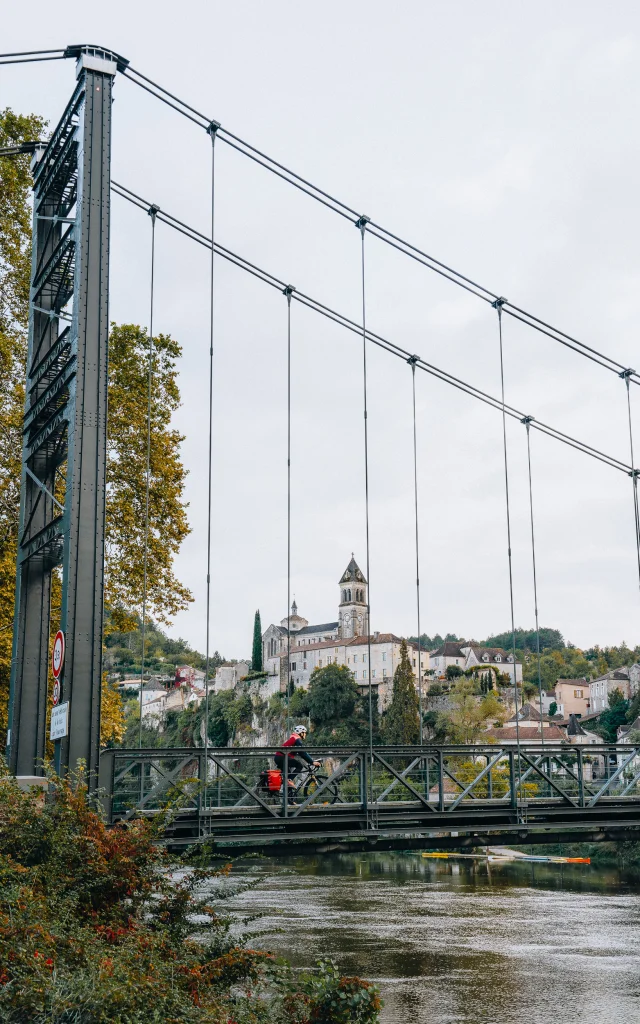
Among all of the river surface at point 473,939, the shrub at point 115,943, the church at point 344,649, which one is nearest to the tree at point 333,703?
the church at point 344,649

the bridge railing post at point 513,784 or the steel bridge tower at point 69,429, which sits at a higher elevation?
the steel bridge tower at point 69,429

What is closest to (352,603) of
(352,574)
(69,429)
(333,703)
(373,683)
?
(352,574)

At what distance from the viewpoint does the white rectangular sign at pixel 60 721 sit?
10531 millimetres

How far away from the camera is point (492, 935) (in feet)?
73.3

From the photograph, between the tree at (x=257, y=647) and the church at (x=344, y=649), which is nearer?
the church at (x=344, y=649)

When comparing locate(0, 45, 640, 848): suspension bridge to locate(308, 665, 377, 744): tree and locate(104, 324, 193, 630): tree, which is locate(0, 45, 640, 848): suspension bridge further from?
locate(308, 665, 377, 744): tree

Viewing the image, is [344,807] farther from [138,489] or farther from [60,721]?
[138,489]

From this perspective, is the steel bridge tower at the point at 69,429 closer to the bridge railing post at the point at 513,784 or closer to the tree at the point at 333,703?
the bridge railing post at the point at 513,784

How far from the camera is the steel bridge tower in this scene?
10.7m

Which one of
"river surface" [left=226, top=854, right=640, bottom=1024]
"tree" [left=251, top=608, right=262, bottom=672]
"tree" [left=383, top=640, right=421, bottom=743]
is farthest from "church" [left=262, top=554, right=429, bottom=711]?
"river surface" [left=226, top=854, right=640, bottom=1024]

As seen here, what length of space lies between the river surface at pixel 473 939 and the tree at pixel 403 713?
29818 mm

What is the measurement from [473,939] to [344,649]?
295 feet

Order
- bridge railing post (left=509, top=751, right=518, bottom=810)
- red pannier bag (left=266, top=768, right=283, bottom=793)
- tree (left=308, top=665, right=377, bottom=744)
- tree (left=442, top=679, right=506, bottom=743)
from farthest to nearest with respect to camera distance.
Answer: tree (left=308, top=665, right=377, bottom=744) < tree (left=442, top=679, right=506, bottom=743) < bridge railing post (left=509, top=751, right=518, bottom=810) < red pannier bag (left=266, top=768, right=283, bottom=793)

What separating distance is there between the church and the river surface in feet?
177
